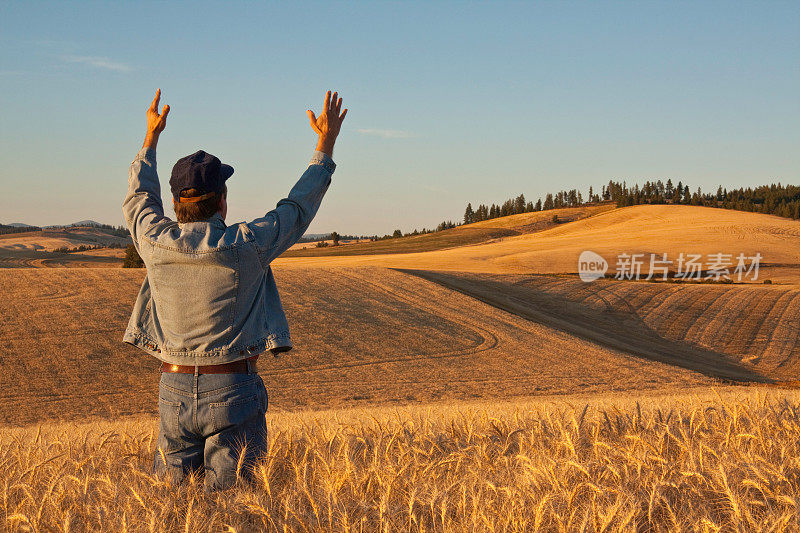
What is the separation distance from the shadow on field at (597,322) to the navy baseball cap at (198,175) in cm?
2232

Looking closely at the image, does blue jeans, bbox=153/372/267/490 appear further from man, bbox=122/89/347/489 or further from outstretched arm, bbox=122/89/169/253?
outstretched arm, bbox=122/89/169/253

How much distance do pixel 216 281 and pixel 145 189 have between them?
0.76m

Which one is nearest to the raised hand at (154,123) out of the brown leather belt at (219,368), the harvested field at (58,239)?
the brown leather belt at (219,368)

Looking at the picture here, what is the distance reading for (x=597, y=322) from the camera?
31.7 m

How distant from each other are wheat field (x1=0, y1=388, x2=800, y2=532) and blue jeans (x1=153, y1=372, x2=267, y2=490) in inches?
5.0

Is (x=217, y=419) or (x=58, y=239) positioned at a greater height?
(x=217, y=419)

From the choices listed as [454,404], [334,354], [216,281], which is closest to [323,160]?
[216,281]

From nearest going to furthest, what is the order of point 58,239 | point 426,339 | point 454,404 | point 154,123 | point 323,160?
1. point 323,160
2. point 154,123
3. point 454,404
4. point 426,339
5. point 58,239

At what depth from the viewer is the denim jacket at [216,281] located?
3.25 metres

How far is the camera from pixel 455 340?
24.4 metres

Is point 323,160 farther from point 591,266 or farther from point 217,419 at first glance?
point 591,266

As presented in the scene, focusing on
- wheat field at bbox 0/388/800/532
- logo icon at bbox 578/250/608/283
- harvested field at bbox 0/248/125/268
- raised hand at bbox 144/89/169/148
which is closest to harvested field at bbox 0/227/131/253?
harvested field at bbox 0/248/125/268

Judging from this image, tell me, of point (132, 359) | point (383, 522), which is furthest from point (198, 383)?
point (132, 359)

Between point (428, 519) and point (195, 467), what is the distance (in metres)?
1.35
